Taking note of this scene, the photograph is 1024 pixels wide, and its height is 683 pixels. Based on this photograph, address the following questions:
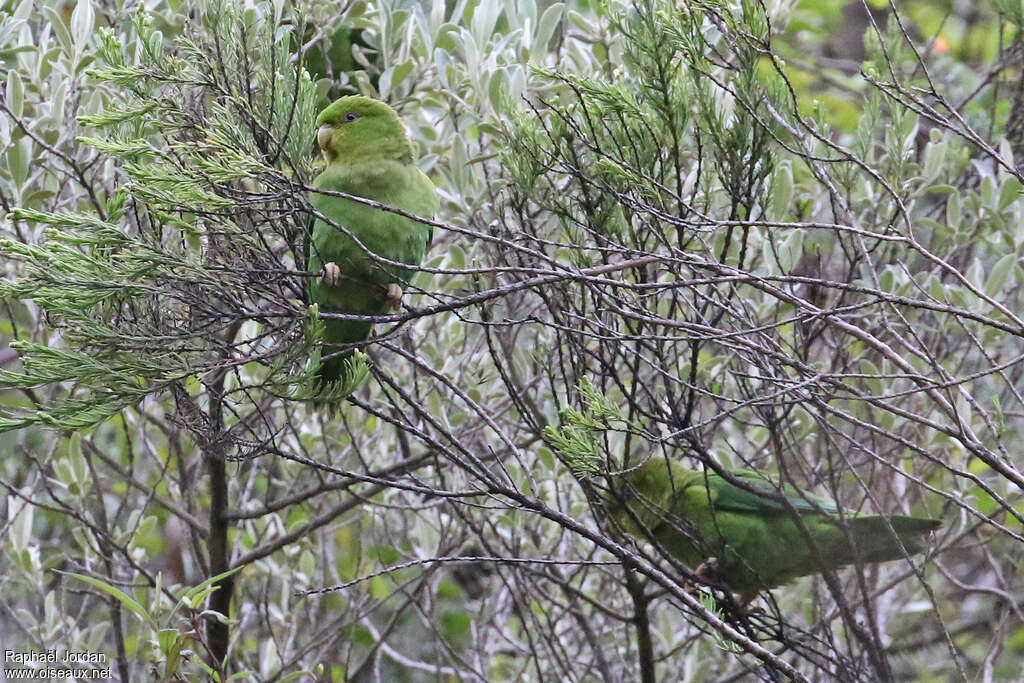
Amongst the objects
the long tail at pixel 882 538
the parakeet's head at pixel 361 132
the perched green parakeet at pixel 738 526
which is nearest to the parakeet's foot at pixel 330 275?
the parakeet's head at pixel 361 132

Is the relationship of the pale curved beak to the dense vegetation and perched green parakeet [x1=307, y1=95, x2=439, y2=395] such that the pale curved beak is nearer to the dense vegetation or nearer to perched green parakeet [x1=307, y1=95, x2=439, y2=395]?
perched green parakeet [x1=307, y1=95, x2=439, y2=395]

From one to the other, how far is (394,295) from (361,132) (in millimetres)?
510

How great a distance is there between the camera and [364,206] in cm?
280

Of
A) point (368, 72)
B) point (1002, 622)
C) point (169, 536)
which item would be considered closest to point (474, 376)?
point (368, 72)

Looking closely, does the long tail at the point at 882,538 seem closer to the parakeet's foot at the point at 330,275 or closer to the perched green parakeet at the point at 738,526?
the perched green parakeet at the point at 738,526

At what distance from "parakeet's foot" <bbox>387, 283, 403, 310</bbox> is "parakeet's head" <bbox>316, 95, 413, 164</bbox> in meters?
0.40

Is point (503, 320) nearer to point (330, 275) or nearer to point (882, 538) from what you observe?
point (330, 275)

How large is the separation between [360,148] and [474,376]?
2.67ft

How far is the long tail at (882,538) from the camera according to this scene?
2.75m

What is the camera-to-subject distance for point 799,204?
3.36 meters

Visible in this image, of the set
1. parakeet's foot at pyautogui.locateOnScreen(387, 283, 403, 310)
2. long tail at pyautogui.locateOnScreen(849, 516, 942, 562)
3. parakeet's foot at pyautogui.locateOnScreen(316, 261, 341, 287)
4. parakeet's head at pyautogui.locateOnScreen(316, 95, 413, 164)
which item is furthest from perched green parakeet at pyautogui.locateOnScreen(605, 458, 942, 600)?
parakeet's head at pyautogui.locateOnScreen(316, 95, 413, 164)

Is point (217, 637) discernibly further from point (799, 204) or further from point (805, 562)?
point (799, 204)

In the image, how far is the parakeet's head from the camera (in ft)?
9.66

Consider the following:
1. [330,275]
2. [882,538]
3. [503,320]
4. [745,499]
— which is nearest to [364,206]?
[330,275]
